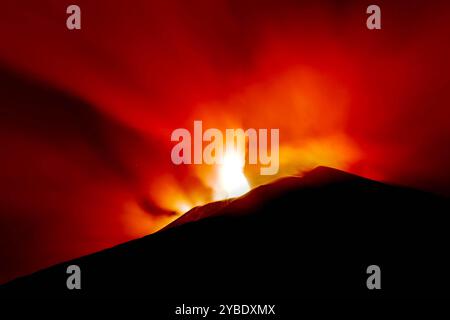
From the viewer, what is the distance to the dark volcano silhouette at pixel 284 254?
11312 mm

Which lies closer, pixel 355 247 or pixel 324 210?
pixel 355 247

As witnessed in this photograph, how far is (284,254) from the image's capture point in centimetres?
1274

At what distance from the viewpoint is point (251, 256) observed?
1267cm

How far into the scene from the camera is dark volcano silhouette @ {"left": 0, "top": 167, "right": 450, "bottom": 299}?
37.1 ft

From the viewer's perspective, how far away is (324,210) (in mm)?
14906
